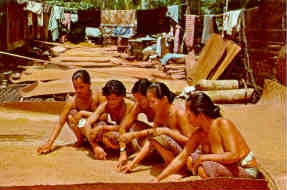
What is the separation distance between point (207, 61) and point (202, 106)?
619 cm

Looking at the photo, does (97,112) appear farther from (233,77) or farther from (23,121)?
(233,77)

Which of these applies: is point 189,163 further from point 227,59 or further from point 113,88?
point 227,59

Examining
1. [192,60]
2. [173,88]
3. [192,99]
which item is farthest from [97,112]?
[192,60]

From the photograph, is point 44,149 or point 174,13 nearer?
point 44,149

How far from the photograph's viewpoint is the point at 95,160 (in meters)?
3.75

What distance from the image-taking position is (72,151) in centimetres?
405

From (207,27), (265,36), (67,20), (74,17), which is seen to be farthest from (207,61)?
(74,17)

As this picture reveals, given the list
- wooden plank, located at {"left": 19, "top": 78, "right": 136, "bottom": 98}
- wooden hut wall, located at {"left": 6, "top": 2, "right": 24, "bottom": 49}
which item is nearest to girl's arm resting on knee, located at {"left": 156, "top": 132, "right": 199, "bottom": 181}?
wooden plank, located at {"left": 19, "top": 78, "right": 136, "bottom": 98}

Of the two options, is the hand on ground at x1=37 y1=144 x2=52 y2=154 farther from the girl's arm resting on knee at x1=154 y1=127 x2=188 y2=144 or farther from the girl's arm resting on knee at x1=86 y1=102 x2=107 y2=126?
the girl's arm resting on knee at x1=154 y1=127 x2=188 y2=144

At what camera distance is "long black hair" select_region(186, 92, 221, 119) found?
Result: 2822 mm

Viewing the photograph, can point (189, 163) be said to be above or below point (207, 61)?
below

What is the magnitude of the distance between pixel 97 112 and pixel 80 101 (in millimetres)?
368

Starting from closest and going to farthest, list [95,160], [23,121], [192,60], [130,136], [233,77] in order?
[130,136] → [95,160] → [23,121] → [233,77] → [192,60]

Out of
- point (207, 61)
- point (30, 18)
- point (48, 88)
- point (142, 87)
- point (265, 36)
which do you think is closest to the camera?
point (142, 87)
